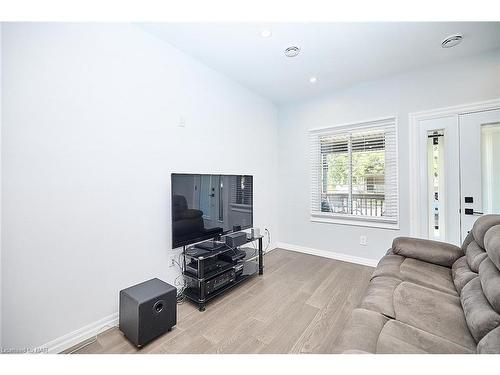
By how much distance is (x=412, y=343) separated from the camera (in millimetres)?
1000

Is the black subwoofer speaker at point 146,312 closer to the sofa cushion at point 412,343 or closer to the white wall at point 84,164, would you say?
the white wall at point 84,164

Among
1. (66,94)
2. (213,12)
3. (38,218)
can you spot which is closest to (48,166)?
(38,218)

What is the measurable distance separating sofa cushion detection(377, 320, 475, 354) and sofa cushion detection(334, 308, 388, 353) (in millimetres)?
31

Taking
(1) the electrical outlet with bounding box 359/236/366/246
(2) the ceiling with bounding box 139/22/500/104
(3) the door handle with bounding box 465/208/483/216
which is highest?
(2) the ceiling with bounding box 139/22/500/104

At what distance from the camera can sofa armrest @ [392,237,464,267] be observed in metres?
1.86

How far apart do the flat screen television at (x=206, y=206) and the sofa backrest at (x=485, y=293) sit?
2011mm

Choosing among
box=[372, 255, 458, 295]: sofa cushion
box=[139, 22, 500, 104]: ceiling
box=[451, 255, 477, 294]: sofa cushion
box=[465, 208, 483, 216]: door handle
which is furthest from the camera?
box=[465, 208, 483, 216]: door handle

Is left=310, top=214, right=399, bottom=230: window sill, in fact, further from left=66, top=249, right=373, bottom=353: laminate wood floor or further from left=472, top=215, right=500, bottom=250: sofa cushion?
left=472, top=215, right=500, bottom=250: sofa cushion

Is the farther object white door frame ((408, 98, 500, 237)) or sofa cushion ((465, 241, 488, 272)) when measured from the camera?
white door frame ((408, 98, 500, 237))

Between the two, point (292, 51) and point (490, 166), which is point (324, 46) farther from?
point (490, 166)

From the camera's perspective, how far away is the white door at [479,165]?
90.7 inches

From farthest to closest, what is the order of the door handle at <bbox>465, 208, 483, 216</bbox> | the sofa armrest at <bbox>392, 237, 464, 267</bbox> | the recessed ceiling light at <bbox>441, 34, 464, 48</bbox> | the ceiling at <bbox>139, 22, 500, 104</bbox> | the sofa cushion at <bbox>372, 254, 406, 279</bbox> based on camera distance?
the door handle at <bbox>465, 208, 483, 216</bbox> < the recessed ceiling light at <bbox>441, 34, 464, 48</bbox> < the ceiling at <bbox>139, 22, 500, 104</bbox> < the sofa armrest at <bbox>392, 237, 464, 267</bbox> < the sofa cushion at <bbox>372, 254, 406, 279</bbox>

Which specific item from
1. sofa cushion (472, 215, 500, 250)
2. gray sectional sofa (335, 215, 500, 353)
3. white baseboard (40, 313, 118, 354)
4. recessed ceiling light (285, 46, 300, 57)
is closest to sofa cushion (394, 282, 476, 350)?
gray sectional sofa (335, 215, 500, 353)

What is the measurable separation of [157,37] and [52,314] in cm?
248
